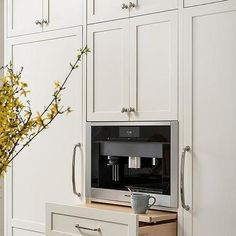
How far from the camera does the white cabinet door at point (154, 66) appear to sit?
9.34 ft

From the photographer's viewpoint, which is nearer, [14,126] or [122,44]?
[14,126]

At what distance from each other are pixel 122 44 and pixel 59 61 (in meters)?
0.51

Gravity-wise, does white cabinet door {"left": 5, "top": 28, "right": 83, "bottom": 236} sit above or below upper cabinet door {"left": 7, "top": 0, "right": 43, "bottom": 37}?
below

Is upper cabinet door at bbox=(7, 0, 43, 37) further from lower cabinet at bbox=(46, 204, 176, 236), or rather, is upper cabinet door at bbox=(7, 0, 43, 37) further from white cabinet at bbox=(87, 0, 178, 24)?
lower cabinet at bbox=(46, 204, 176, 236)

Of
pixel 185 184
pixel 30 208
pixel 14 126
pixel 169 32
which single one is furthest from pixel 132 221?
pixel 14 126

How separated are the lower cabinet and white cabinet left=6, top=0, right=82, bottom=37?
1.11m

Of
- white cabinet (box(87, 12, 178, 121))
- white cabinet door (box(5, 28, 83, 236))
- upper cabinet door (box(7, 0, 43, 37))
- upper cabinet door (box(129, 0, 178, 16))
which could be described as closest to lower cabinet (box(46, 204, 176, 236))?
white cabinet door (box(5, 28, 83, 236))

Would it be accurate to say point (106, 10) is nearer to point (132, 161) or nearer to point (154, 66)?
point (154, 66)

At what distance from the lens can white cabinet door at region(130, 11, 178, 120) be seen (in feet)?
9.34

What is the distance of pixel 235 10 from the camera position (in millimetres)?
2609

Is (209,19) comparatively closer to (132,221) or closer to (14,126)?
(132,221)

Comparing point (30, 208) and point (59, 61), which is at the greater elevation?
point (59, 61)

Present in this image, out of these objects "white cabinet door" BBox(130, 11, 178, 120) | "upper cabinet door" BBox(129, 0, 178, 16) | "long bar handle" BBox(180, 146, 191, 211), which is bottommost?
"long bar handle" BBox(180, 146, 191, 211)

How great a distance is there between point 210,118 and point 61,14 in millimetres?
1223
